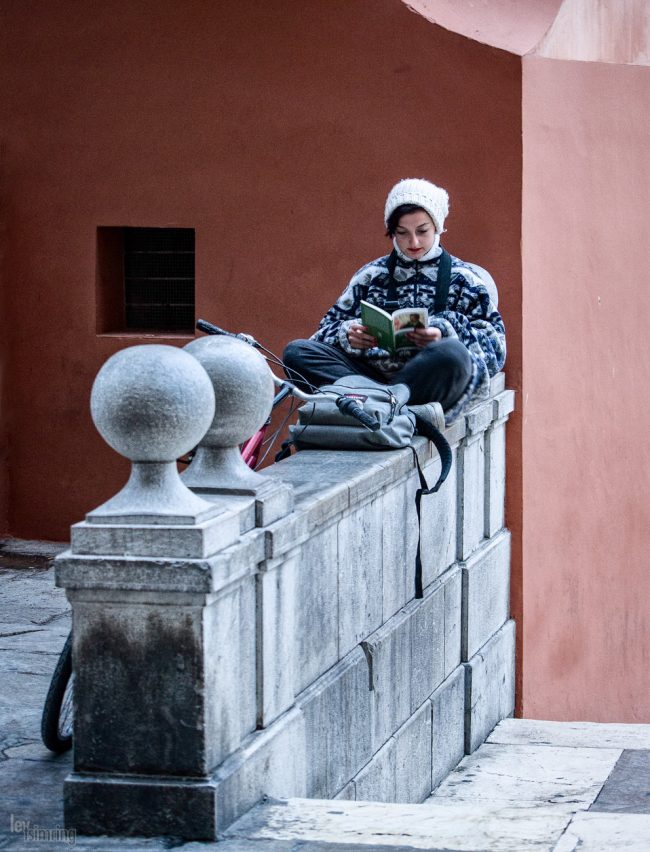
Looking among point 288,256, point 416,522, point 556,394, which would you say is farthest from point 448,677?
point 288,256

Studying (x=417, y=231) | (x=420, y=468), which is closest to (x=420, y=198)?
(x=417, y=231)

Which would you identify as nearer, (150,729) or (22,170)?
(150,729)

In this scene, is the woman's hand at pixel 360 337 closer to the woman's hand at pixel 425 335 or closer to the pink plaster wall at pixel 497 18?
the woman's hand at pixel 425 335

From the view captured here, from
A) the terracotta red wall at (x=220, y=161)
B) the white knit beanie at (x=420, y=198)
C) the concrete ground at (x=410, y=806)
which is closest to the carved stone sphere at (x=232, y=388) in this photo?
the concrete ground at (x=410, y=806)

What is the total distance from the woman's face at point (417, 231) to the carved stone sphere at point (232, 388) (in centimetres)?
250

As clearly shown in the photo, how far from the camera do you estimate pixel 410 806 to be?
3.94 m

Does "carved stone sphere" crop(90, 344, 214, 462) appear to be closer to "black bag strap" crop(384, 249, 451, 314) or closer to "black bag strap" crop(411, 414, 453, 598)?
"black bag strap" crop(411, 414, 453, 598)

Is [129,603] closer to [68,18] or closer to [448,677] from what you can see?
[448,677]

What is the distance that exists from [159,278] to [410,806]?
480 cm

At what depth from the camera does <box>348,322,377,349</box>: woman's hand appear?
6.16 metres

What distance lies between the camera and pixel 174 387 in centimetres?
358

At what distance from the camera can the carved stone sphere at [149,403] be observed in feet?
11.7

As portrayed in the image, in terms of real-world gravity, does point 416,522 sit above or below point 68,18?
below

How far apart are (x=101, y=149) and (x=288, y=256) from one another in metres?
1.19
